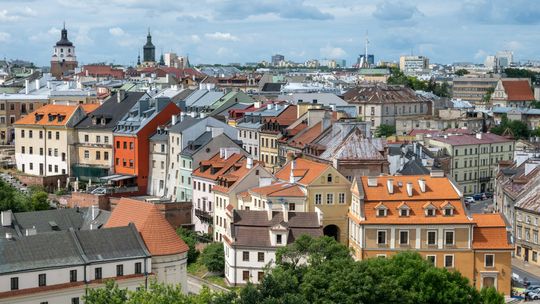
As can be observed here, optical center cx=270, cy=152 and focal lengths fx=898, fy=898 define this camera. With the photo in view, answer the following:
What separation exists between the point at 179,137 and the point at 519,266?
130ft

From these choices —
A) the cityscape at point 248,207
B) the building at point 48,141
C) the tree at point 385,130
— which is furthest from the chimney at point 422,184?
the tree at point 385,130

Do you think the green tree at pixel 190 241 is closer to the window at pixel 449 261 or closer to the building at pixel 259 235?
the building at pixel 259 235

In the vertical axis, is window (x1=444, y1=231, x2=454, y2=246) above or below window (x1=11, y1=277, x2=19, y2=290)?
above

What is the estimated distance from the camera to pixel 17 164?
395 ft

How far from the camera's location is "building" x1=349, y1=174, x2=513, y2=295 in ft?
239

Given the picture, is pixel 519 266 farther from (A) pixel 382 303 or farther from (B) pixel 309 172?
(A) pixel 382 303

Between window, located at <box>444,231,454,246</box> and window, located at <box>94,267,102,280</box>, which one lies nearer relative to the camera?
window, located at <box>94,267,102,280</box>

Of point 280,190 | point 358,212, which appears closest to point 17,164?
point 280,190

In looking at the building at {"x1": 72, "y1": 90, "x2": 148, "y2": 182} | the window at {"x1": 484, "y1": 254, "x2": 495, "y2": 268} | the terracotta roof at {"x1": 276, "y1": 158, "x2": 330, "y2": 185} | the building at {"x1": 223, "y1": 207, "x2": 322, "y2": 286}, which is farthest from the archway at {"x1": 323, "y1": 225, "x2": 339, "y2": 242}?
the building at {"x1": 72, "y1": 90, "x2": 148, "y2": 182}

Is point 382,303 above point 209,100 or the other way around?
the other way around

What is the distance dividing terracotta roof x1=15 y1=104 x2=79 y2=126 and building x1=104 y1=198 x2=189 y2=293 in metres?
49.0

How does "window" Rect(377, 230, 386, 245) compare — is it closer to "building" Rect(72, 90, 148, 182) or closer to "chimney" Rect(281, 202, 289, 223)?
"chimney" Rect(281, 202, 289, 223)

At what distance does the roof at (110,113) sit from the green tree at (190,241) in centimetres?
2744

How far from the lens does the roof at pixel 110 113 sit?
11244 centimetres
